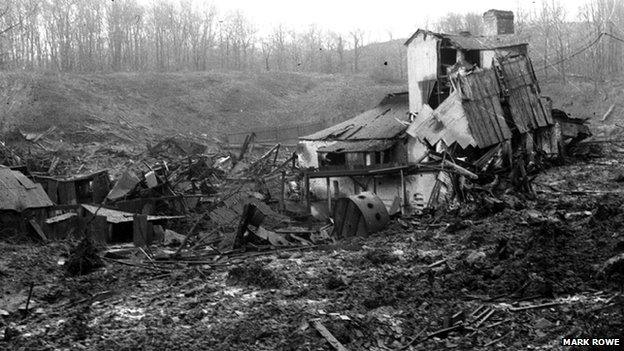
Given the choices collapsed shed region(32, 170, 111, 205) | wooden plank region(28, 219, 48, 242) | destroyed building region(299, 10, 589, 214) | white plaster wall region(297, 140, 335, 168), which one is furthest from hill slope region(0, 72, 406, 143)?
wooden plank region(28, 219, 48, 242)

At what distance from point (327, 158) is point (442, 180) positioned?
7595 millimetres

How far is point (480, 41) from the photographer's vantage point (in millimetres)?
26453

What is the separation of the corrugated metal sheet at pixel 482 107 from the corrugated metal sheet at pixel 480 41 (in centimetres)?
299

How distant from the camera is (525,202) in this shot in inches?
638

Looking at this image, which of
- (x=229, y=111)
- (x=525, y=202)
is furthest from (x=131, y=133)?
(x=525, y=202)

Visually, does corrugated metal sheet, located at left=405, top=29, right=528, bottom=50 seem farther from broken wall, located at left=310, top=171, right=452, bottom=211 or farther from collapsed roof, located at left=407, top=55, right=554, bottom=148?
broken wall, located at left=310, top=171, right=452, bottom=211

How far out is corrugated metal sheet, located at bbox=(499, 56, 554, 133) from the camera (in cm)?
2362

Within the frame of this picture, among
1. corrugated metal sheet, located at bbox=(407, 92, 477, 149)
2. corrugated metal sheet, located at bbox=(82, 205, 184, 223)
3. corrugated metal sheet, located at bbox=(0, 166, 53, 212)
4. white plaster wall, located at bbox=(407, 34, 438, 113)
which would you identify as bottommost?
corrugated metal sheet, located at bbox=(82, 205, 184, 223)

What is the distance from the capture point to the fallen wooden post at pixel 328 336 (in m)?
7.96

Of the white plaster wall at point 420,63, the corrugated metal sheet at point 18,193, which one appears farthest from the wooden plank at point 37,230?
the white plaster wall at point 420,63

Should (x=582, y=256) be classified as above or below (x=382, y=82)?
below

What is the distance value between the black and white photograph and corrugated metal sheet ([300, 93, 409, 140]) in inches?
6.0

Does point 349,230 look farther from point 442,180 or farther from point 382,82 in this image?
point 382,82

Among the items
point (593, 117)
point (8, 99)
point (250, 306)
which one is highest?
point (8, 99)
